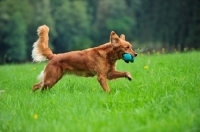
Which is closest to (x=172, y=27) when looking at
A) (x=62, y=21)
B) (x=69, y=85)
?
(x=62, y=21)

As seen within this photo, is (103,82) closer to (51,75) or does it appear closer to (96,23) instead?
(51,75)

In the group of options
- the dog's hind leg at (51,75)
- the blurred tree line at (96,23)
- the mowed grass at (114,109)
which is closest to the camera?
the mowed grass at (114,109)

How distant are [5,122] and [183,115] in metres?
2.66

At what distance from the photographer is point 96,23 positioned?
59.8 meters

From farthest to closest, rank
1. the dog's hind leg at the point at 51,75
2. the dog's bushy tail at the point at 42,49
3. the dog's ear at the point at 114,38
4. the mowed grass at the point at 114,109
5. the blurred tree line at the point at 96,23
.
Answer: the blurred tree line at the point at 96,23, the dog's bushy tail at the point at 42,49, the dog's hind leg at the point at 51,75, the dog's ear at the point at 114,38, the mowed grass at the point at 114,109

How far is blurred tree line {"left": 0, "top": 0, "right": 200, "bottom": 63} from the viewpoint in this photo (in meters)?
41.7

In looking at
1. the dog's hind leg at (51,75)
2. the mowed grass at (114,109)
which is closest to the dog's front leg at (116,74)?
the mowed grass at (114,109)

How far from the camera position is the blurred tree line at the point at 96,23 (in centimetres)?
4172

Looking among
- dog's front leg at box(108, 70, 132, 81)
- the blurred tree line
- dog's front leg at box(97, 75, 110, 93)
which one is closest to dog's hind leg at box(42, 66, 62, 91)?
dog's front leg at box(97, 75, 110, 93)

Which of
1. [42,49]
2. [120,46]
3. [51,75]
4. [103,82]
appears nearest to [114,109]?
[103,82]

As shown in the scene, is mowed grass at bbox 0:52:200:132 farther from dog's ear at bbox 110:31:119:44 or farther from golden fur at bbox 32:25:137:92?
dog's ear at bbox 110:31:119:44

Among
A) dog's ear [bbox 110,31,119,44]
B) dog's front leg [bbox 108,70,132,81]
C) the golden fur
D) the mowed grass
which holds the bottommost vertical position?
the mowed grass

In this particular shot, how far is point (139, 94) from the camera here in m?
5.33

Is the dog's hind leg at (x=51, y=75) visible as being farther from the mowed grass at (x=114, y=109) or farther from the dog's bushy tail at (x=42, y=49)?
the dog's bushy tail at (x=42, y=49)
